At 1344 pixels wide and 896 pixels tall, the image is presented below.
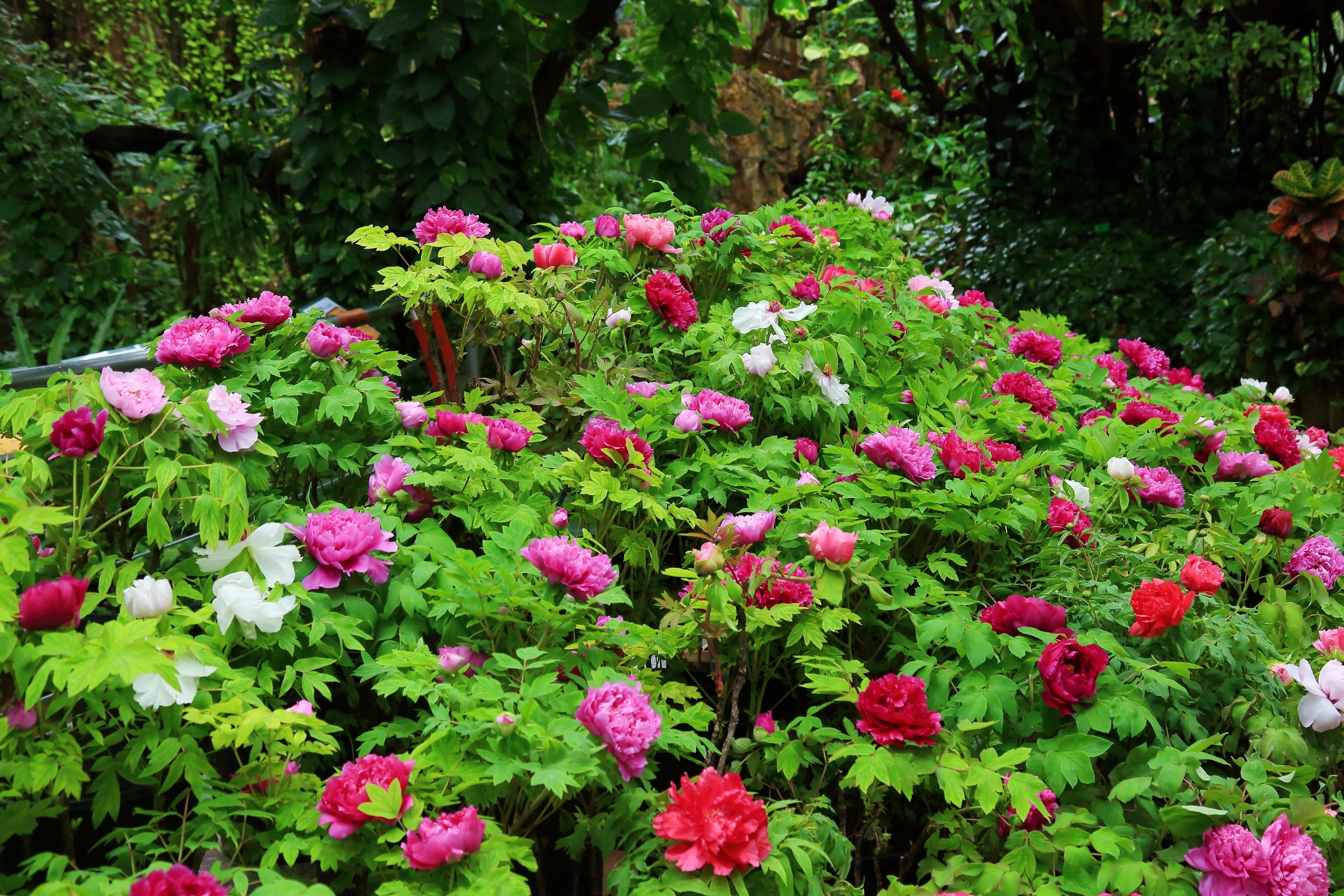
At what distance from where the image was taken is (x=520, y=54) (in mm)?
4355

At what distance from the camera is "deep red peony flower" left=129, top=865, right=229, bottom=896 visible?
93cm

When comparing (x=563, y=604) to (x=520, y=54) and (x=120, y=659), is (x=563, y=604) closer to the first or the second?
(x=120, y=659)

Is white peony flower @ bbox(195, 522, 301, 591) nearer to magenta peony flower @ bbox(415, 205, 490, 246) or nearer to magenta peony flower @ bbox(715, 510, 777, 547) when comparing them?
magenta peony flower @ bbox(715, 510, 777, 547)

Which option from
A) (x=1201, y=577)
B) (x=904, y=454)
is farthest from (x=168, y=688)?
(x=1201, y=577)

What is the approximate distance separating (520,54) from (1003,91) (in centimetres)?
495

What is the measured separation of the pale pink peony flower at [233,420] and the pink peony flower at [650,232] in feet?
3.06

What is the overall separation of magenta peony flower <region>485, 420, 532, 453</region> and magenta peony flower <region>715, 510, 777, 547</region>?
372mm

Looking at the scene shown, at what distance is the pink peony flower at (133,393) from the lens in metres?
1.22

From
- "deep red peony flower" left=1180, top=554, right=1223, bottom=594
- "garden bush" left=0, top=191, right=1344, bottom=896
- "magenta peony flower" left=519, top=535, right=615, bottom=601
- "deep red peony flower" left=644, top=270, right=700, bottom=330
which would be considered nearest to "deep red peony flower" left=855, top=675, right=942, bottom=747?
"garden bush" left=0, top=191, right=1344, bottom=896

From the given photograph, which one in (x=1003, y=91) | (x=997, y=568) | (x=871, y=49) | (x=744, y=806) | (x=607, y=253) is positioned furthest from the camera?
(x=871, y=49)

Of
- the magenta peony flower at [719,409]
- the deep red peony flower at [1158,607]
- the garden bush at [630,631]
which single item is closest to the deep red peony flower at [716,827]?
the garden bush at [630,631]

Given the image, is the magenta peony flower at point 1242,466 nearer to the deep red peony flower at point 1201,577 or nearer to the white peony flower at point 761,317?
the deep red peony flower at point 1201,577

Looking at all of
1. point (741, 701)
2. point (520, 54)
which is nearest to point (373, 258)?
point (520, 54)

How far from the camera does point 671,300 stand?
6.59 ft
